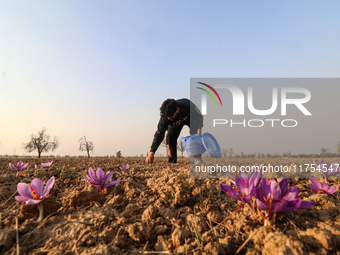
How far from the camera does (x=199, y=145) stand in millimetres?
5535

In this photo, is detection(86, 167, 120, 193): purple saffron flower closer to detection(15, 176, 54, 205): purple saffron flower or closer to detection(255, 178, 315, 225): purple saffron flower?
detection(15, 176, 54, 205): purple saffron flower

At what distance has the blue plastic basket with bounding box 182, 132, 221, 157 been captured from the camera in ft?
17.9

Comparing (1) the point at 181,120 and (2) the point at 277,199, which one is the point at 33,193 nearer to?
(2) the point at 277,199

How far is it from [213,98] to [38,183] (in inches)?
252

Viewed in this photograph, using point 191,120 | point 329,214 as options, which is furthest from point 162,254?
point 191,120

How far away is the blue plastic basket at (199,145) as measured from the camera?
5453 millimetres

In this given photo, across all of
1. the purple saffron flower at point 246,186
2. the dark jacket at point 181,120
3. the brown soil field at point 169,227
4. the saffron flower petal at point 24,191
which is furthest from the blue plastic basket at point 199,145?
the saffron flower petal at point 24,191

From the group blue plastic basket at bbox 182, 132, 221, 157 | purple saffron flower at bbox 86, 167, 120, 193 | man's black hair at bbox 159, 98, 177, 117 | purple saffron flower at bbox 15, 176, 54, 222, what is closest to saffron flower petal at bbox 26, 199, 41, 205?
purple saffron flower at bbox 15, 176, 54, 222

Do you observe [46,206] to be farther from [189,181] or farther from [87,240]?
[189,181]

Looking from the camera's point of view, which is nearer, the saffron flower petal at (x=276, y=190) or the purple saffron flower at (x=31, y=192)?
the saffron flower petal at (x=276, y=190)

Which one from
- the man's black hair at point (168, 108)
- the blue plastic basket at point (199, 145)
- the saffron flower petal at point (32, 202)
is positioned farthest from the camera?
the blue plastic basket at point (199, 145)

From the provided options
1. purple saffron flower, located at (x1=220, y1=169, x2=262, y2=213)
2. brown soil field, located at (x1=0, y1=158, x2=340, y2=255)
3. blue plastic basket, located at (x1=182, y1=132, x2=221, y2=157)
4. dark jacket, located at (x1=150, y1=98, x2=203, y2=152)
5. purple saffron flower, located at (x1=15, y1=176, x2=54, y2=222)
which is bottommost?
brown soil field, located at (x1=0, y1=158, x2=340, y2=255)

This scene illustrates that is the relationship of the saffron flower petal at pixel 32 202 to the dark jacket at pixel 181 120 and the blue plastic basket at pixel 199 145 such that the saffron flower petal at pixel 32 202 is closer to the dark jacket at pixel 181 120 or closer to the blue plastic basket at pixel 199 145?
the blue plastic basket at pixel 199 145

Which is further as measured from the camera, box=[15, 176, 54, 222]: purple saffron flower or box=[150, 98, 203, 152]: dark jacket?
box=[150, 98, 203, 152]: dark jacket
